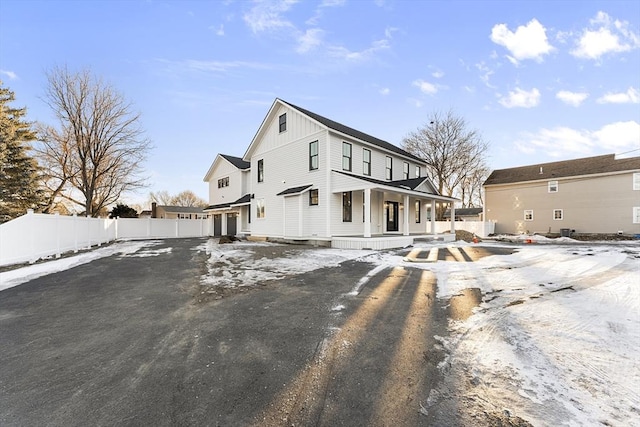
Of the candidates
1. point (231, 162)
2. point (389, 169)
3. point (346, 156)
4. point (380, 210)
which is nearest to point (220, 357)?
point (346, 156)

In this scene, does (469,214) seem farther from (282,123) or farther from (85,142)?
(85,142)

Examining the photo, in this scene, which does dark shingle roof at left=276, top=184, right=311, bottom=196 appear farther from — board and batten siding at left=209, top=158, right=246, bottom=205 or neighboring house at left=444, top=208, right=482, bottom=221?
neighboring house at left=444, top=208, right=482, bottom=221

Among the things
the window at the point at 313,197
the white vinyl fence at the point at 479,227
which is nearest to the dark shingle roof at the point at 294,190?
the window at the point at 313,197

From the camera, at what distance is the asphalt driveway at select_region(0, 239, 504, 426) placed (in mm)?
2119

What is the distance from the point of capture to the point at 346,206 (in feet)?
51.2

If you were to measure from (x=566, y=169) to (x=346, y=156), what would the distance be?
822 inches

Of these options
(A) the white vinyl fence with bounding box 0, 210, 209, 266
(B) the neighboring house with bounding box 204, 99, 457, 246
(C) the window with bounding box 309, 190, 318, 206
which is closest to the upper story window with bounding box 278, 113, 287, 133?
(B) the neighboring house with bounding box 204, 99, 457, 246

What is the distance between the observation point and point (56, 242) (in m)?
11.0

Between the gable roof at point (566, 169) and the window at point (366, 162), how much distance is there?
16689 millimetres

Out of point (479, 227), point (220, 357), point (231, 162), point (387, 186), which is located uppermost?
point (231, 162)

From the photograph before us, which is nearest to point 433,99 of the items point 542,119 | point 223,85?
point 542,119

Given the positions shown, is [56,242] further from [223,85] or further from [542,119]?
[542,119]

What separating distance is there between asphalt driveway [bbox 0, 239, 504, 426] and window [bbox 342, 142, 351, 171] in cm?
1086

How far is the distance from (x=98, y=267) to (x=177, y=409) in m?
9.10
